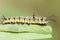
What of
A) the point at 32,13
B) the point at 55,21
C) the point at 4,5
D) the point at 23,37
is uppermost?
the point at 4,5

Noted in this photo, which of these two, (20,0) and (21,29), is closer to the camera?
(21,29)

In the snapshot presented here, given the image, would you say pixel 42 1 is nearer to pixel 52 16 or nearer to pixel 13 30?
pixel 52 16

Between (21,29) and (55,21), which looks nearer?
(21,29)

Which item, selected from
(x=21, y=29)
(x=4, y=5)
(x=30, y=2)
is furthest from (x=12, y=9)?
(x=21, y=29)

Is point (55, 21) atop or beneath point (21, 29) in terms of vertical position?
atop

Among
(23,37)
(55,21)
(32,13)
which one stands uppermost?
(32,13)

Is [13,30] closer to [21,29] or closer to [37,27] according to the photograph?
[21,29]

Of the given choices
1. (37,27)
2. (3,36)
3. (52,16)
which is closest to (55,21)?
(52,16)

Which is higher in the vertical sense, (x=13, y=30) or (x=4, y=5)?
(x=4, y=5)
